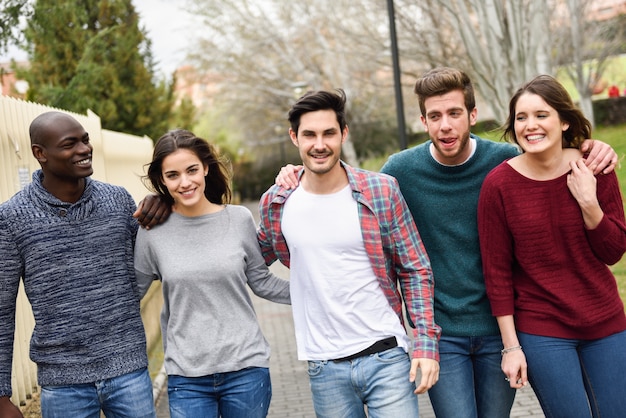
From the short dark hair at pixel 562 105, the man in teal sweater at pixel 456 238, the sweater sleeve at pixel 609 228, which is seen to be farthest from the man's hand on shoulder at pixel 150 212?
the sweater sleeve at pixel 609 228

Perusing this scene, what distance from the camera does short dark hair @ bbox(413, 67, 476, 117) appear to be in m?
3.81

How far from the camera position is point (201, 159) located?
3898 millimetres

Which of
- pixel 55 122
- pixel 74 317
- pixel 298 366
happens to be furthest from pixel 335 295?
pixel 298 366

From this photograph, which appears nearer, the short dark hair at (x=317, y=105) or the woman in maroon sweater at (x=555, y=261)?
the woman in maroon sweater at (x=555, y=261)

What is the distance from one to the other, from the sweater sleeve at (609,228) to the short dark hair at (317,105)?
3.77ft

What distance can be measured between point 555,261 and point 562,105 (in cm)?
67

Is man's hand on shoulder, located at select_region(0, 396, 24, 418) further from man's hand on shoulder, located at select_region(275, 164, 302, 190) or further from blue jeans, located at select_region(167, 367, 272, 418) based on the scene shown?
man's hand on shoulder, located at select_region(275, 164, 302, 190)

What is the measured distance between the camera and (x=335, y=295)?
3.61 metres

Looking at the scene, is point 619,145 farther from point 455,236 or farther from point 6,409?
point 6,409

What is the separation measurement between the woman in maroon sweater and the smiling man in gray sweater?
1.62 meters

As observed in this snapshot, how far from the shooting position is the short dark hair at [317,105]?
365 centimetres

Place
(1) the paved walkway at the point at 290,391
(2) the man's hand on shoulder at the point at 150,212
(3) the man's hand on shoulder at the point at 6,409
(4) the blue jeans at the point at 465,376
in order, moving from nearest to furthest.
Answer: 1. (3) the man's hand on shoulder at the point at 6,409
2. (2) the man's hand on shoulder at the point at 150,212
3. (4) the blue jeans at the point at 465,376
4. (1) the paved walkway at the point at 290,391

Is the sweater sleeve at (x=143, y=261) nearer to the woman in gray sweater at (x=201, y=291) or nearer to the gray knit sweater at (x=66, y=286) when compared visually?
the woman in gray sweater at (x=201, y=291)

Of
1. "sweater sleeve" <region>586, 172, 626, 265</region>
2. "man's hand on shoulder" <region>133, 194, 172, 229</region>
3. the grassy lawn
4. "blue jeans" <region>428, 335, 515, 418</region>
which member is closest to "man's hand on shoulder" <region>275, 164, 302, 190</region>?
"man's hand on shoulder" <region>133, 194, 172, 229</region>
